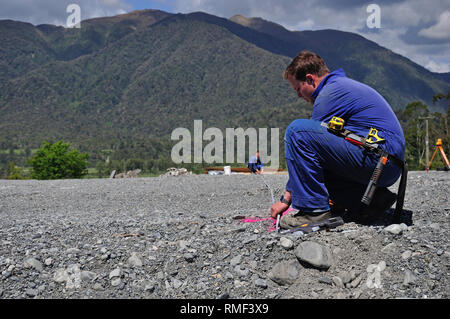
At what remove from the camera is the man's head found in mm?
3367

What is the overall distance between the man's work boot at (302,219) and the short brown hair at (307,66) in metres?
1.16

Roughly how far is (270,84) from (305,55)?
541 ft

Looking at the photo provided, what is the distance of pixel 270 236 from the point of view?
3.08m

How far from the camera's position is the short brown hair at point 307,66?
3363mm

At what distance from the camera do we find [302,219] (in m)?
3.32

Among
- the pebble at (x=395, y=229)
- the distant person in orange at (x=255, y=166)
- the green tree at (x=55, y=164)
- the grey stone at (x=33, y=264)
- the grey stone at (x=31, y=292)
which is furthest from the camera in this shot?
the green tree at (x=55, y=164)

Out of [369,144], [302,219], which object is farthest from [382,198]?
[302,219]

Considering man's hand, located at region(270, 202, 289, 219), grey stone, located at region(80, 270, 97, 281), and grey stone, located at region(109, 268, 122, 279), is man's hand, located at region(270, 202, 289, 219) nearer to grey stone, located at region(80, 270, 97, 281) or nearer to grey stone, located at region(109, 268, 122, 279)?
grey stone, located at region(109, 268, 122, 279)

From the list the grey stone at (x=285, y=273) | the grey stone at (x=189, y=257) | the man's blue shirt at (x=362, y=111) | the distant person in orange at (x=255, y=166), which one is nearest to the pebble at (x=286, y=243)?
the grey stone at (x=285, y=273)

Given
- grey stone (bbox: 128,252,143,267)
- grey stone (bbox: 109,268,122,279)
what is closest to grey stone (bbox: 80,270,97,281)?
grey stone (bbox: 109,268,122,279)

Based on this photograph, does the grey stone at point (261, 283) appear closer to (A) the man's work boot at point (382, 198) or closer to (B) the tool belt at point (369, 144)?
(B) the tool belt at point (369, 144)

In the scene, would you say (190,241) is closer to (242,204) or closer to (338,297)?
(338,297)

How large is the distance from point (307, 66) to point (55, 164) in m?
49.0

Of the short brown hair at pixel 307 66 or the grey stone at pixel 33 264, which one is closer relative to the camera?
the grey stone at pixel 33 264
